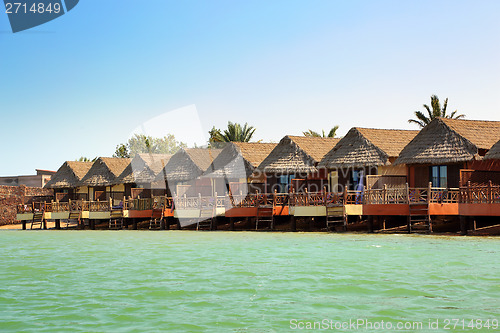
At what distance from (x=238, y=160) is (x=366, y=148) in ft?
31.3

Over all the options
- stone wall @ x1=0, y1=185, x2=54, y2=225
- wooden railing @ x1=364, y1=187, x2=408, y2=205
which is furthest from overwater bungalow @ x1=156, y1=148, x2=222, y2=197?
wooden railing @ x1=364, y1=187, x2=408, y2=205

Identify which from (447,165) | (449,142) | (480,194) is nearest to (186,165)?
(447,165)

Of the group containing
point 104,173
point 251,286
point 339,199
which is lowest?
point 251,286

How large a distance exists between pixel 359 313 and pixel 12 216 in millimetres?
45480

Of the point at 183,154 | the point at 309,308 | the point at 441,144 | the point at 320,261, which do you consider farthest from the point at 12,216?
the point at 309,308

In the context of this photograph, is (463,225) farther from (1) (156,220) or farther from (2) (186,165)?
(2) (186,165)

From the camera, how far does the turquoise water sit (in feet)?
37.2

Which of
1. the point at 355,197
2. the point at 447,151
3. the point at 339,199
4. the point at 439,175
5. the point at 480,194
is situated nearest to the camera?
the point at 480,194

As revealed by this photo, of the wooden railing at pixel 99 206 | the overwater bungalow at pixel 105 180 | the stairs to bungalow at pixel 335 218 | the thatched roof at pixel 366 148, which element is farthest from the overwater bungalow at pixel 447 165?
the overwater bungalow at pixel 105 180

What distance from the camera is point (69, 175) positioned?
53.1 m

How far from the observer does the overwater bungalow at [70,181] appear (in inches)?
2054

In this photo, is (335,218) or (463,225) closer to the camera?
(463,225)

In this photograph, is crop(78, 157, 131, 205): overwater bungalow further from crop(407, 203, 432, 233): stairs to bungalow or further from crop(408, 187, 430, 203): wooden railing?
crop(407, 203, 432, 233): stairs to bungalow

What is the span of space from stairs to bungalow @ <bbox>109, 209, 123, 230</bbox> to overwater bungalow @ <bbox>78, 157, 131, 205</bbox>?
4.80m
